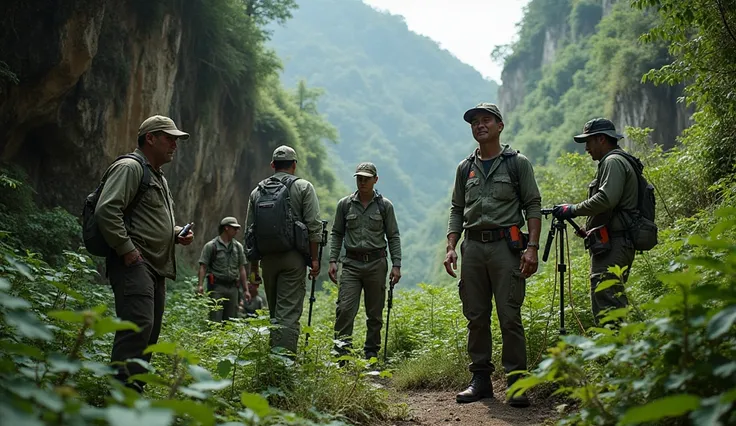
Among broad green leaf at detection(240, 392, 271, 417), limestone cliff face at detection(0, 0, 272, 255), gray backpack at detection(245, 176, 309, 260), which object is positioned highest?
limestone cliff face at detection(0, 0, 272, 255)

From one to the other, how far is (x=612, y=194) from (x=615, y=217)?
26cm

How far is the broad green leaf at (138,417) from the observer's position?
48.4 inches

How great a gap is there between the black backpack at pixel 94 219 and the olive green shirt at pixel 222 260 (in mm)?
6232

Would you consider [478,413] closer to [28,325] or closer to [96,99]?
[28,325]

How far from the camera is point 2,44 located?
9.70 m

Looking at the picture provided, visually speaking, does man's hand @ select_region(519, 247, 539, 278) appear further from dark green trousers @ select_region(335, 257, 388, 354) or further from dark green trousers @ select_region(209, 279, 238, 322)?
dark green trousers @ select_region(209, 279, 238, 322)

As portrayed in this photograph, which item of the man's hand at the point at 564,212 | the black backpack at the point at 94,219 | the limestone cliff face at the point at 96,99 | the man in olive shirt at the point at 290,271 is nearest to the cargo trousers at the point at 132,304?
the black backpack at the point at 94,219

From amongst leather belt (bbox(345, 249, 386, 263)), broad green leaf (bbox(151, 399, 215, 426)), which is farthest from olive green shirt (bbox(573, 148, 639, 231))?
broad green leaf (bbox(151, 399, 215, 426))

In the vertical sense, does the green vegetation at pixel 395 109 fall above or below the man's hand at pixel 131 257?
above

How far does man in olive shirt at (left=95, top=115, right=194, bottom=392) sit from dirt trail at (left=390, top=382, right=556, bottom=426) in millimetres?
1855

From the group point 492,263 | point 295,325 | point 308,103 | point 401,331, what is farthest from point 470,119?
point 308,103

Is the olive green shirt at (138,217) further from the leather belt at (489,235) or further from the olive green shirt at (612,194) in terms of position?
the olive green shirt at (612,194)

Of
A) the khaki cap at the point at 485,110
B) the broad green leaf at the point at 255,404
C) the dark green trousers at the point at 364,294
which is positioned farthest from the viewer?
the dark green trousers at the point at 364,294

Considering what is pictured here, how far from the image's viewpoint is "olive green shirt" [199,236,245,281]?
402 inches
